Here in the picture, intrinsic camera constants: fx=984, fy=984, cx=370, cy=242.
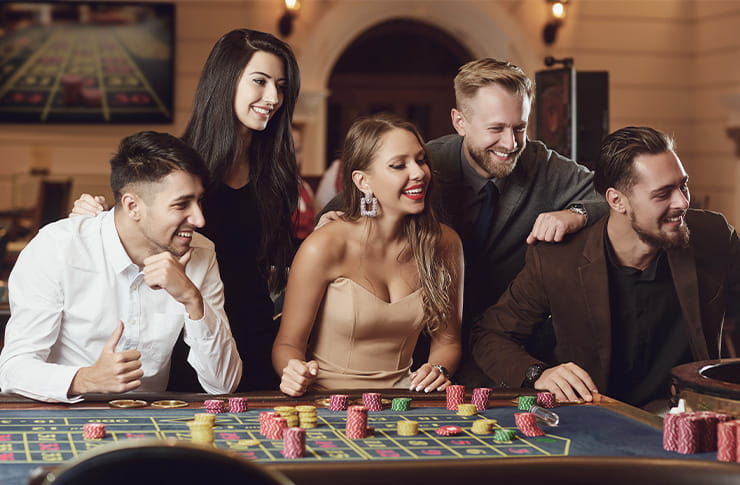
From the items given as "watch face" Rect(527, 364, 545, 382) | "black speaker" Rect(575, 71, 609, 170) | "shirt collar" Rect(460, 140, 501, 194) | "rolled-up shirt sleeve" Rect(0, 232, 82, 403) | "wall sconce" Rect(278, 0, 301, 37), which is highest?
"wall sconce" Rect(278, 0, 301, 37)

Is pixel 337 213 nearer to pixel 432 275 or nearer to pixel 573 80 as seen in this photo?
pixel 432 275

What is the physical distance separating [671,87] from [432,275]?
20.8 feet

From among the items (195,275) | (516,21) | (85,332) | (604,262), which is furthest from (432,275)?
(516,21)

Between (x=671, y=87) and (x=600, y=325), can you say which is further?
(x=671, y=87)

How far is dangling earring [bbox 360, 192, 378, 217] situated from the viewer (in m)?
2.78

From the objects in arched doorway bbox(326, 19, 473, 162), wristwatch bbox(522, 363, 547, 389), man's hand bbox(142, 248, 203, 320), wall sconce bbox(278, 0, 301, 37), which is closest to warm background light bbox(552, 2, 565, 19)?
arched doorway bbox(326, 19, 473, 162)

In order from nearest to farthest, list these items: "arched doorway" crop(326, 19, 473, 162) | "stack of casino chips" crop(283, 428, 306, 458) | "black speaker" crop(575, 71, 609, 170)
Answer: "stack of casino chips" crop(283, 428, 306, 458), "black speaker" crop(575, 71, 609, 170), "arched doorway" crop(326, 19, 473, 162)

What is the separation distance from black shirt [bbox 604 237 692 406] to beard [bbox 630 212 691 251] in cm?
9

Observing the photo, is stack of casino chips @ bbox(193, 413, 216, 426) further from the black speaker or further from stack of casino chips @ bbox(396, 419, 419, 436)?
the black speaker

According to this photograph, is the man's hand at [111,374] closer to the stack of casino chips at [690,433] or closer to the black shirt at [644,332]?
the stack of casino chips at [690,433]

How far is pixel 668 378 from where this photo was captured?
2801 mm

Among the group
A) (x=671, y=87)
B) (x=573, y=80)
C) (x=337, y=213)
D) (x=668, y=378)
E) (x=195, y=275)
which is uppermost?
A: (x=671, y=87)

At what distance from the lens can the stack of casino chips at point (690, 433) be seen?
5.64ft

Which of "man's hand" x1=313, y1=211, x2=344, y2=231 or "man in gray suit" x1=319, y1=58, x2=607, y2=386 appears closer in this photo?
"man's hand" x1=313, y1=211, x2=344, y2=231
